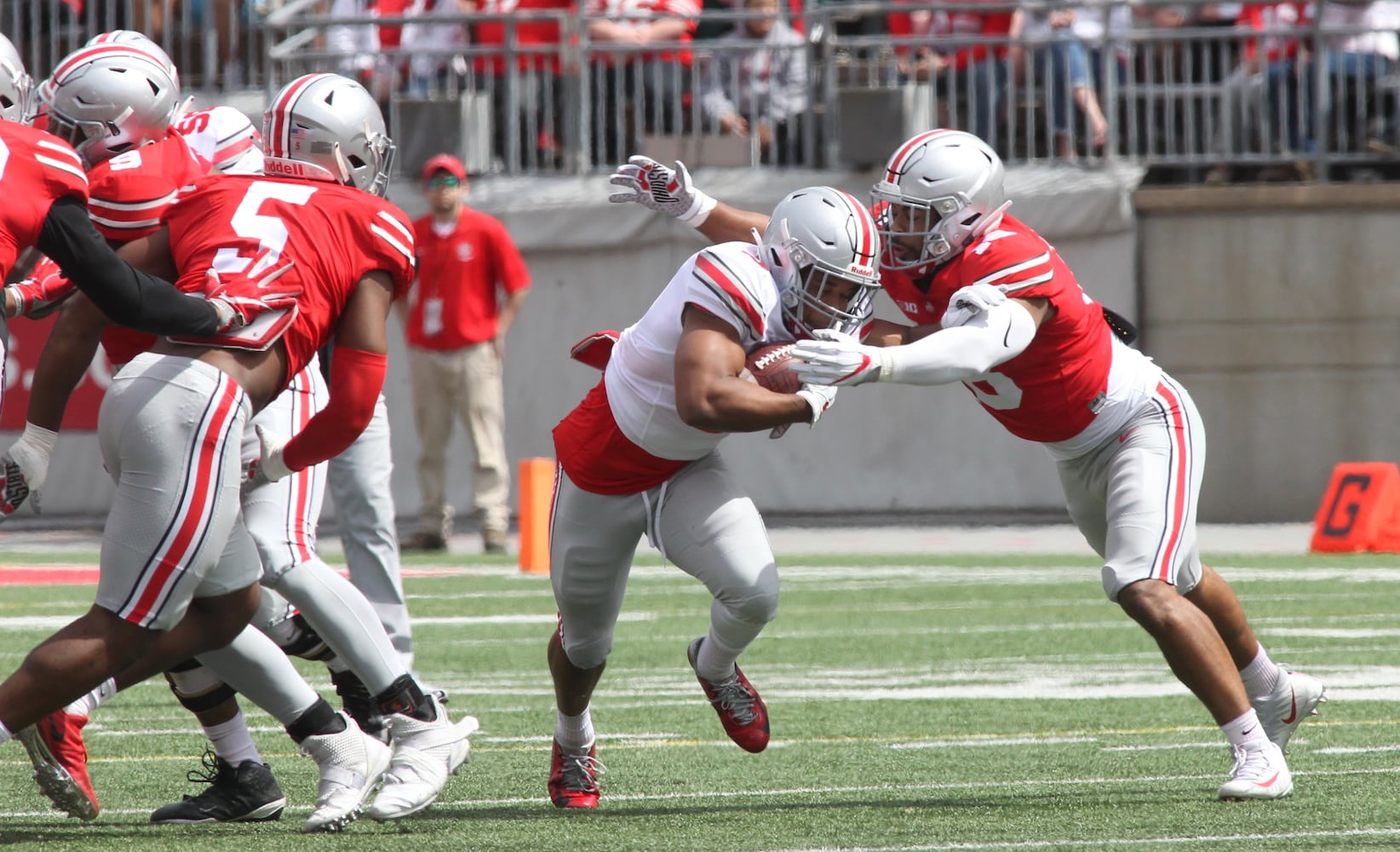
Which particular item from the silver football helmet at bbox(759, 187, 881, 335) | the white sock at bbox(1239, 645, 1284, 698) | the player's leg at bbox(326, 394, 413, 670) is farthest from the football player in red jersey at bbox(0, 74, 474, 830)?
the white sock at bbox(1239, 645, 1284, 698)

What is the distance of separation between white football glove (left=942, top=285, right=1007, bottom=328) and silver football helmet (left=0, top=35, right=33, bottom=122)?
2354 millimetres

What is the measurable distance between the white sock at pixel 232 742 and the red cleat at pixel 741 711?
3.68ft

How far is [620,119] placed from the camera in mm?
13727

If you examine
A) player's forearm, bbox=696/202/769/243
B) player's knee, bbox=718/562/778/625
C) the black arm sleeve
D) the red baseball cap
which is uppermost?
the black arm sleeve

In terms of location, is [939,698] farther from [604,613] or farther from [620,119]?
[620,119]

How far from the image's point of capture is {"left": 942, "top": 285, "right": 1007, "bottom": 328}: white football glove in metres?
4.61

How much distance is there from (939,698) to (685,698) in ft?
2.77

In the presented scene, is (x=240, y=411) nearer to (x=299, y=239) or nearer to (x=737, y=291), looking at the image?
(x=299, y=239)

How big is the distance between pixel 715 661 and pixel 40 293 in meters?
1.98

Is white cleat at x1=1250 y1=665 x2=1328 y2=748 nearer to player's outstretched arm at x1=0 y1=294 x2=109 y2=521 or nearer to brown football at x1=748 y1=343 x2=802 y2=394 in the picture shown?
brown football at x1=748 y1=343 x2=802 y2=394

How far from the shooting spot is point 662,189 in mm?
5473

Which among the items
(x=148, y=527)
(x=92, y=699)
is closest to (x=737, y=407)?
(x=148, y=527)

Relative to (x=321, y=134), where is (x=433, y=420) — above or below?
below

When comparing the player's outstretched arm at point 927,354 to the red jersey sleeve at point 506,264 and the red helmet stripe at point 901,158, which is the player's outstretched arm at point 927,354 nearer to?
the red helmet stripe at point 901,158
